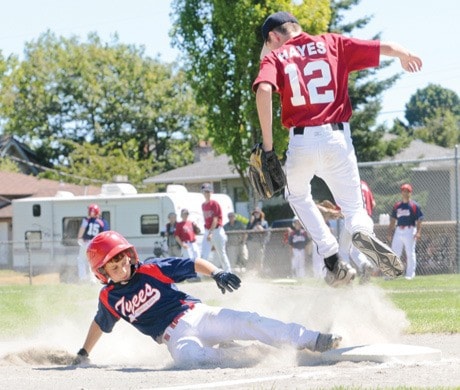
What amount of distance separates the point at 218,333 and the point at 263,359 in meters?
0.42

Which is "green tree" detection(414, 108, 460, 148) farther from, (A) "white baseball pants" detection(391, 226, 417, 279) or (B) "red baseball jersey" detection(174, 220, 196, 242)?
(A) "white baseball pants" detection(391, 226, 417, 279)

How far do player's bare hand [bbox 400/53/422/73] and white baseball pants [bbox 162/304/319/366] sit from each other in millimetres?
2274

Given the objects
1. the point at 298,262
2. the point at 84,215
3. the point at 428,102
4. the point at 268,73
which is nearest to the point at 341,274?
the point at 268,73

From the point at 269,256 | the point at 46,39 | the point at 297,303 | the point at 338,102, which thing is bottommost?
the point at 269,256

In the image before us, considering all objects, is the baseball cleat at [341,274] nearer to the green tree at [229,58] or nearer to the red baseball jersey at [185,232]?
the red baseball jersey at [185,232]

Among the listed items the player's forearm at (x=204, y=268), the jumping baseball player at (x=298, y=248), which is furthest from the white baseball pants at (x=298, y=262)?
the player's forearm at (x=204, y=268)

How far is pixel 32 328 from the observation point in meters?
11.9

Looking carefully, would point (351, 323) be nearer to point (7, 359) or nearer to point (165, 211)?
point (7, 359)

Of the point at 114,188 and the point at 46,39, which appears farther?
the point at 46,39

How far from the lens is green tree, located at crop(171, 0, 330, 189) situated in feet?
98.4

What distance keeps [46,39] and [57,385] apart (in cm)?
6841

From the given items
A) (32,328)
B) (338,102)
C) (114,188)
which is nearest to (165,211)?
(114,188)

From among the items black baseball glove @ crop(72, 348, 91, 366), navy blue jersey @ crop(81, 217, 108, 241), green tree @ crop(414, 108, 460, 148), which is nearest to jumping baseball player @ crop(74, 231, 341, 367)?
black baseball glove @ crop(72, 348, 91, 366)

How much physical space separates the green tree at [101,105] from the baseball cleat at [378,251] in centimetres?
6150
